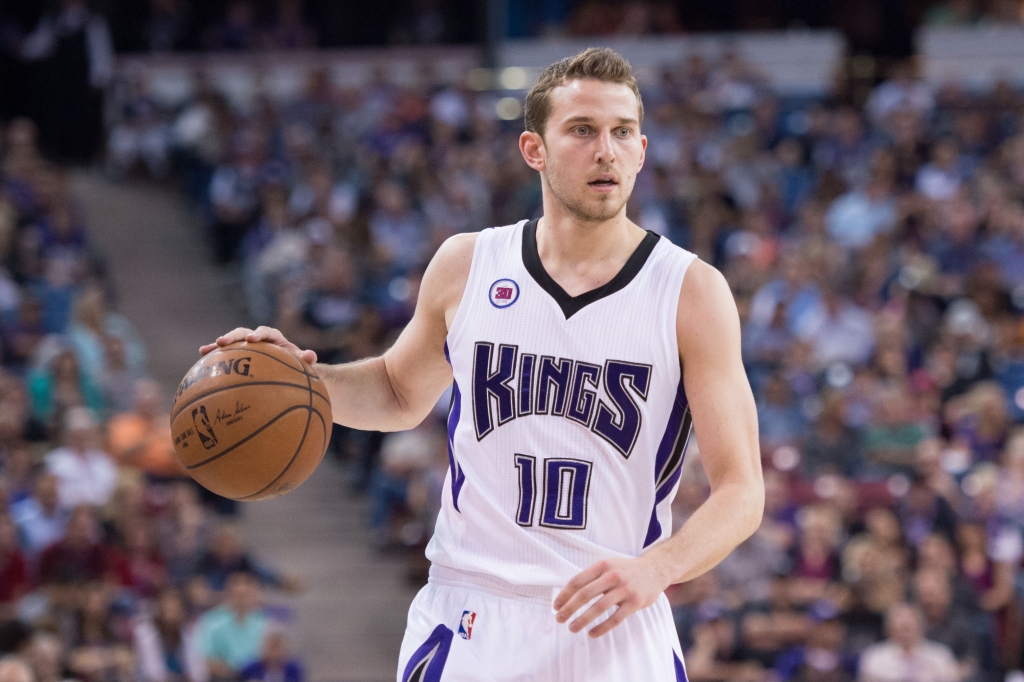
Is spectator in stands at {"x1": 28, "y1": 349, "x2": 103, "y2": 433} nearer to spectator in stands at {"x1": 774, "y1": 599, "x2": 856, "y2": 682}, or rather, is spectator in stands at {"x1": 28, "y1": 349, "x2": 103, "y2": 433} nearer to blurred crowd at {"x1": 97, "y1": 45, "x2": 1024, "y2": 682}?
blurred crowd at {"x1": 97, "y1": 45, "x2": 1024, "y2": 682}

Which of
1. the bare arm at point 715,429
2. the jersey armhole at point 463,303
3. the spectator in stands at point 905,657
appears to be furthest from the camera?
the spectator in stands at point 905,657

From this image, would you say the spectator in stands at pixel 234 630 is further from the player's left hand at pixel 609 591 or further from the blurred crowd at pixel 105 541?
the player's left hand at pixel 609 591

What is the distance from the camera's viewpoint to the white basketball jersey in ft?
11.2

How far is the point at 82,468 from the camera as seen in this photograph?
9031 millimetres

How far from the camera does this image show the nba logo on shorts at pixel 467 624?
3432 mm

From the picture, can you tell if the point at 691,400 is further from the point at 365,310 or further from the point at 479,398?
the point at 365,310

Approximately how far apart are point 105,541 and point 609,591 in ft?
21.7

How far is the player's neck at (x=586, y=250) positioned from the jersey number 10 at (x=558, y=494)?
19.0 inches

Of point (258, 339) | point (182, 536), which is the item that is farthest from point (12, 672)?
point (258, 339)

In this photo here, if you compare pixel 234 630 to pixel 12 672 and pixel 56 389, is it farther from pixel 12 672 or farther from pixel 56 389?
pixel 56 389

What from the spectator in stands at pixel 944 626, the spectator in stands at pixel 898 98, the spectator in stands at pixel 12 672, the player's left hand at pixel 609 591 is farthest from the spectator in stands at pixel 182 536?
the spectator in stands at pixel 898 98

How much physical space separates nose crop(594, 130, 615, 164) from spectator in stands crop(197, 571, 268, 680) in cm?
Result: 579

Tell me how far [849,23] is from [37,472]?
13.0 meters

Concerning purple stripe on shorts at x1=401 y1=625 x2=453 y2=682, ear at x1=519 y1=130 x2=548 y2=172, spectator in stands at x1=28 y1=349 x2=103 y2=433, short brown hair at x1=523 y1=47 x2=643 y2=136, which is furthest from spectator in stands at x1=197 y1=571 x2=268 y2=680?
short brown hair at x1=523 y1=47 x2=643 y2=136
